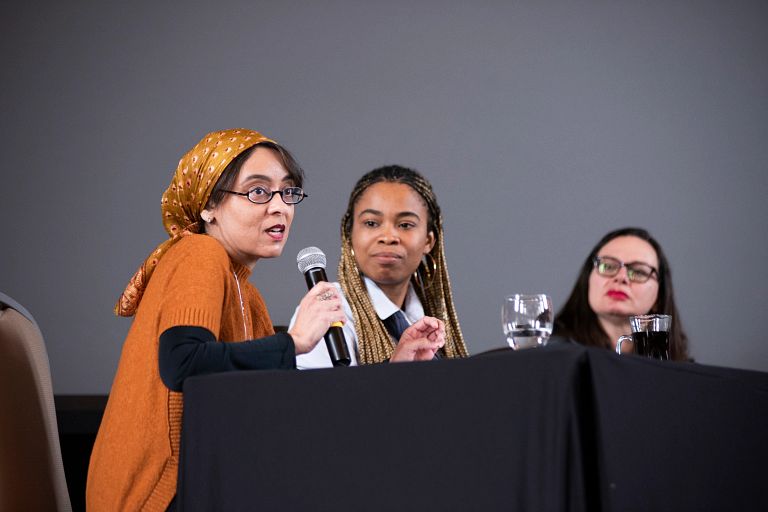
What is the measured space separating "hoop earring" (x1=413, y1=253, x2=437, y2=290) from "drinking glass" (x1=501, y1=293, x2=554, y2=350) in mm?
976

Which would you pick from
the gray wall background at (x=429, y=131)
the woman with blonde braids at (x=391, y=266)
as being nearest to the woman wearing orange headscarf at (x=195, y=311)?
the woman with blonde braids at (x=391, y=266)

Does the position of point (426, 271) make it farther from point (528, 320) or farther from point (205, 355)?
point (205, 355)

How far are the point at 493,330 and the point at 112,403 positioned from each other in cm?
311

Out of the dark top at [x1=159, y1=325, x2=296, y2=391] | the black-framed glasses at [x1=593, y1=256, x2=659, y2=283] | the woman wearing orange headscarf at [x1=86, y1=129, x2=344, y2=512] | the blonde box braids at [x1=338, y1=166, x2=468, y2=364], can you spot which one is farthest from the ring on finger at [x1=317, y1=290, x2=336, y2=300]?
the black-framed glasses at [x1=593, y1=256, x2=659, y2=283]

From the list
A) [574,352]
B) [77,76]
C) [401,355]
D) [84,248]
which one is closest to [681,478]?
[574,352]

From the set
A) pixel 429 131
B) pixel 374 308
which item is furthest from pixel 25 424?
pixel 429 131

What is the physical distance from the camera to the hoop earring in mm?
2660

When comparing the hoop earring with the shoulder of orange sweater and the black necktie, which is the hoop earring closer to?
the black necktie

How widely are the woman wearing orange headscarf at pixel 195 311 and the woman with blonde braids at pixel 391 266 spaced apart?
65cm

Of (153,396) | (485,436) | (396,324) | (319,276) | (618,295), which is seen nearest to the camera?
(485,436)

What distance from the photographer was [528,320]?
167 cm

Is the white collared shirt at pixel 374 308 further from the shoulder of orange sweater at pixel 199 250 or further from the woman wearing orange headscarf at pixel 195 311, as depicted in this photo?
the shoulder of orange sweater at pixel 199 250

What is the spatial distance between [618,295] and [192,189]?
215 cm

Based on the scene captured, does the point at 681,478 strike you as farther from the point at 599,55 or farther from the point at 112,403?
the point at 599,55
